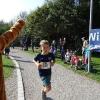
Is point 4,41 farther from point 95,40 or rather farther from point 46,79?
point 95,40

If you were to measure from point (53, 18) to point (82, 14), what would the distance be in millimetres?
2831

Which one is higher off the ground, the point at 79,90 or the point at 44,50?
the point at 44,50

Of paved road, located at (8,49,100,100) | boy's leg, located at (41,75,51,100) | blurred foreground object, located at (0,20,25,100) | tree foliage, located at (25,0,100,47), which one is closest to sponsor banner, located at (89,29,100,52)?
paved road, located at (8,49,100,100)

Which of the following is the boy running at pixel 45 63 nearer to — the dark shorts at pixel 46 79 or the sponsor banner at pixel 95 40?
the dark shorts at pixel 46 79

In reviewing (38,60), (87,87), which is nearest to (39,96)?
(38,60)

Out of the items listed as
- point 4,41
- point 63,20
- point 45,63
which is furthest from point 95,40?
point 63,20

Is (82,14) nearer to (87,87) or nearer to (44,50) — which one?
(87,87)

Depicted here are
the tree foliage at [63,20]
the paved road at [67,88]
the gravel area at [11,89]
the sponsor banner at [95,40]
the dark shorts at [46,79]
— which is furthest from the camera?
the tree foliage at [63,20]

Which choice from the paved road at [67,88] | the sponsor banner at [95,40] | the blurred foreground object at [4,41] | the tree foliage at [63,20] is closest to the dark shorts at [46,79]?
the paved road at [67,88]

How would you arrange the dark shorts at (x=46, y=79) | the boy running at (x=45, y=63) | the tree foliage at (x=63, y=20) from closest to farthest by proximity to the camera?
the boy running at (x=45, y=63) < the dark shorts at (x=46, y=79) < the tree foliage at (x=63, y=20)

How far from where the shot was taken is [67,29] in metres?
38.4

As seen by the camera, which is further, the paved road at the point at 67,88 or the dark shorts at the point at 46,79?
the paved road at the point at 67,88

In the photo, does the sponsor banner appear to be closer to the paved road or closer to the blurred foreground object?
the paved road

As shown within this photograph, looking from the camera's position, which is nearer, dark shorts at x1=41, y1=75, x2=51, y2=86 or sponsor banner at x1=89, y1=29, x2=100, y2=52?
dark shorts at x1=41, y1=75, x2=51, y2=86
